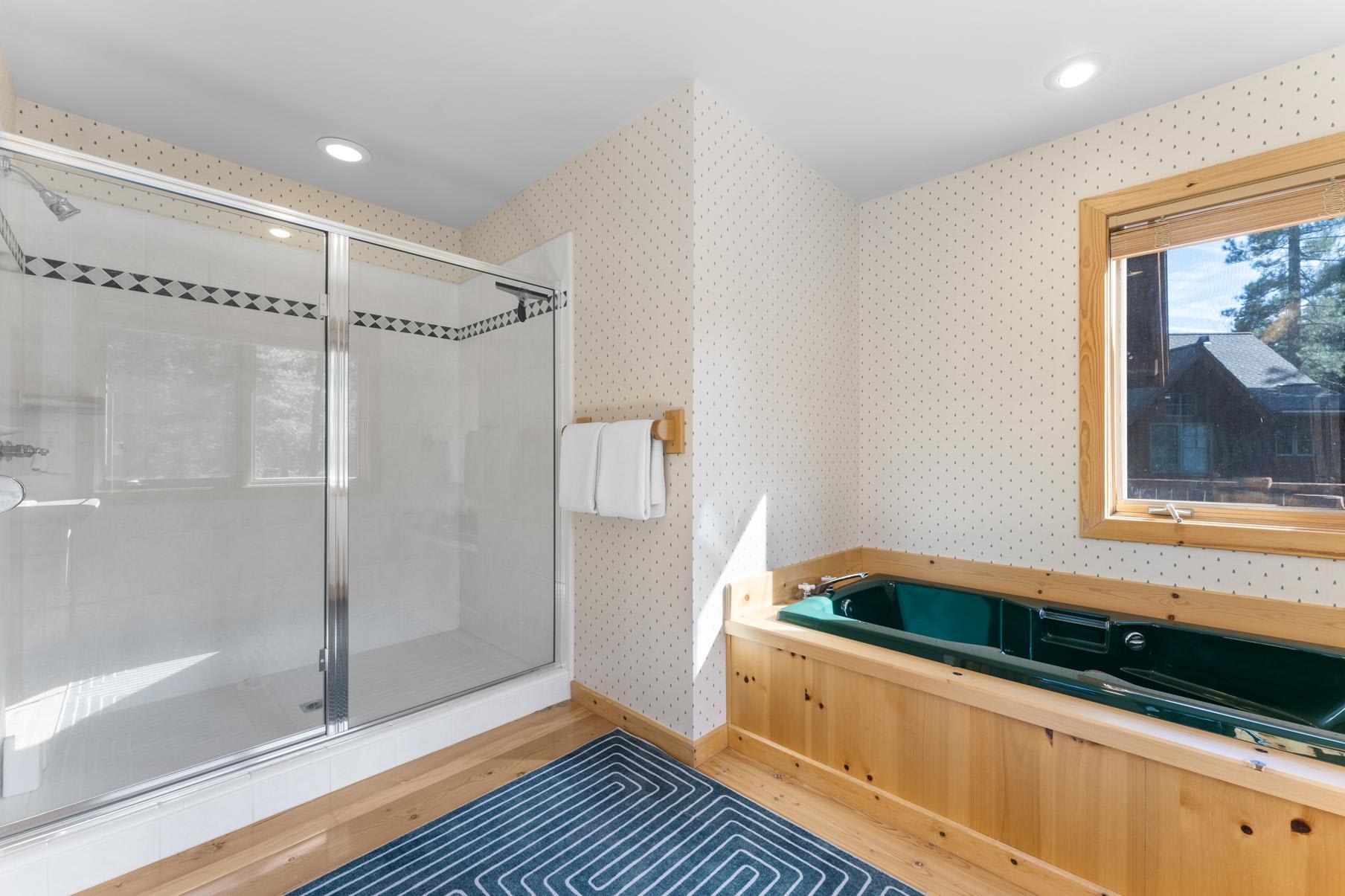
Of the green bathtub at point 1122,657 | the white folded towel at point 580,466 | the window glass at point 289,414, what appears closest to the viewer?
the green bathtub at point 1122,657

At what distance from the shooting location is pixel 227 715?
1833 millimetres

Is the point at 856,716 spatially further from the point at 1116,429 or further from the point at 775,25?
the point at 775,25

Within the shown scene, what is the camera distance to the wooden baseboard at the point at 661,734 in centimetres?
199

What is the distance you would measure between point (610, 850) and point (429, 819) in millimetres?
558

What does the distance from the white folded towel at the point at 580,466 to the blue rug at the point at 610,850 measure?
934 mm

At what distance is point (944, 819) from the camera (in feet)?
5.19

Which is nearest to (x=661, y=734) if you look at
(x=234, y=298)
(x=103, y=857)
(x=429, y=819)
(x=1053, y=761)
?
(x=429, y=819)

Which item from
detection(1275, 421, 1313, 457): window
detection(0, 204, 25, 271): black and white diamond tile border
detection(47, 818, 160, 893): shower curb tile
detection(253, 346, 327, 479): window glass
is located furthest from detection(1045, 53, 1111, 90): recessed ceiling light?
detection(47, 818, 160, 893): shower curb tile

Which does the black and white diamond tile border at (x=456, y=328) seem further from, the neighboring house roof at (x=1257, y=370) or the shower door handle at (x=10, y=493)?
the neighboring house roof at (x=1257, y=370)

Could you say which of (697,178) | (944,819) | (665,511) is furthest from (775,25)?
(944,819)

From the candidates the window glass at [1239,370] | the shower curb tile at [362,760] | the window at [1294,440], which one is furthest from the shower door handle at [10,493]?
the window at [1294,440]

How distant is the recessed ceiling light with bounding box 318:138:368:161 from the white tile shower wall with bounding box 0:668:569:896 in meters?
2.23

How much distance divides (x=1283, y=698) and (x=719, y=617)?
1.68 metres

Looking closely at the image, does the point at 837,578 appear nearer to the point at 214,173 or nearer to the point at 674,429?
the point at 674,429
